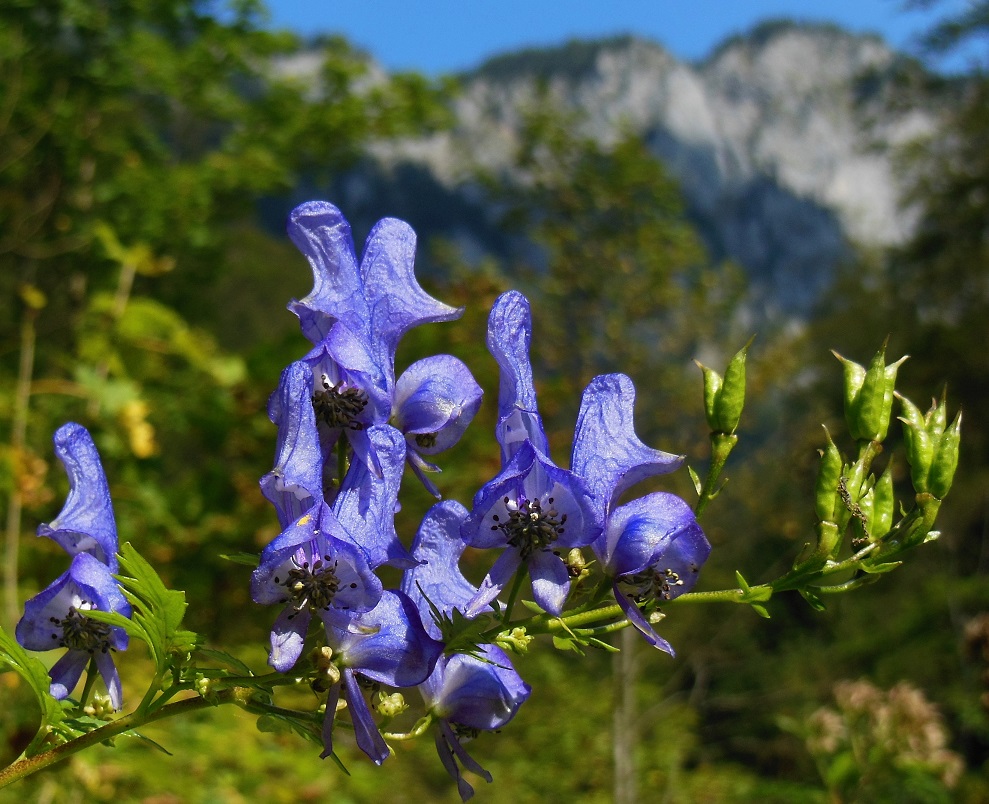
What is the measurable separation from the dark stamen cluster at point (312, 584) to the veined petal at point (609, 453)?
286 millimetres

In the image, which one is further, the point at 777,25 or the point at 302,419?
the point at 777,25

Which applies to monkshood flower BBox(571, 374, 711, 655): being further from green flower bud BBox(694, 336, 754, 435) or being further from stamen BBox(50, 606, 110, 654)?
stamen BBox(50, 606, 110, 654)

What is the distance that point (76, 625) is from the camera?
39.9 inches

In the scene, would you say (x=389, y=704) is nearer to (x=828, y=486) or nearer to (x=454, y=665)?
(x=454, y=665)

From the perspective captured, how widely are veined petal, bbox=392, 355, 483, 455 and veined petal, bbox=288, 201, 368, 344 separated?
0.08 metres

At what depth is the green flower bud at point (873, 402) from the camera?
106 centimetres

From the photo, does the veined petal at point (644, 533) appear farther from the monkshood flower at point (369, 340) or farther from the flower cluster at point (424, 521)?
the monkshood flower at point (369, 340)

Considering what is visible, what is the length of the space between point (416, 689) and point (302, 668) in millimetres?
226

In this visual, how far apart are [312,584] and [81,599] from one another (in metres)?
0.30

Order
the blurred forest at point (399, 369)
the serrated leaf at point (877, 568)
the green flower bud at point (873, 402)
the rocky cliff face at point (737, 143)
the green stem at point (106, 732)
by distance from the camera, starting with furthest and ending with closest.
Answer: the rocky cliff face at point (737, 143)
the blurred forest at point (399, 369)
the green flower bud at point (873, 402)
the serrated leaf at point (877, 568)
the green stem at point (106, 732)

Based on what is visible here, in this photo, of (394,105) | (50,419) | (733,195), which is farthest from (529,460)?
(733,195)

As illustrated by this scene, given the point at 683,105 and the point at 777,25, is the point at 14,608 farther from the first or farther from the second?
the point at 777,25

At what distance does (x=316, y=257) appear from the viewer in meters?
1.10

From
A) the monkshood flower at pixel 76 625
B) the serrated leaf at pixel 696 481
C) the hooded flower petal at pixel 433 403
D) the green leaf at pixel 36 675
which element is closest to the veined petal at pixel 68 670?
the monkshood flower at pixel 76 625
